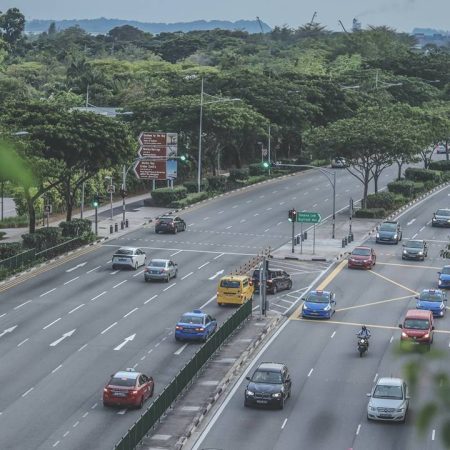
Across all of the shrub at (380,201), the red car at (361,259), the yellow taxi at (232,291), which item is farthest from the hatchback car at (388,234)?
the yellow taxi at (232,291)

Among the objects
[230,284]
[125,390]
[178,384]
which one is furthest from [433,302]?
[125,390]

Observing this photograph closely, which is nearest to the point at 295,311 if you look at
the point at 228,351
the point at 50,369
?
the point at 228,351

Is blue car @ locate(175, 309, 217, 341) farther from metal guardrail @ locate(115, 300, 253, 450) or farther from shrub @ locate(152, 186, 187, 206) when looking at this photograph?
shrub @ locate(152, 186, 187, 206)

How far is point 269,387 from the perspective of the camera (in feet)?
140

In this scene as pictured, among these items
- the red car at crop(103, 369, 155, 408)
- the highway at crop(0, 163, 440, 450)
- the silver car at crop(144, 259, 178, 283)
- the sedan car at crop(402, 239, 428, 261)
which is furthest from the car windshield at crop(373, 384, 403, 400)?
the sedan car at crop(402, 239, 428, 261)

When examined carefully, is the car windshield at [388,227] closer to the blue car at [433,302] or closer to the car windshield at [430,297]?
the blue car at [433,302]

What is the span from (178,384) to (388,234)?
155ft

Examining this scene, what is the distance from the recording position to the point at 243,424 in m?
40.4

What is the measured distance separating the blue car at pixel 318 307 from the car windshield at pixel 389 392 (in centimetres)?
1856

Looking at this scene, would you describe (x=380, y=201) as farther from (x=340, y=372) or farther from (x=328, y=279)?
(x=340, y=372)

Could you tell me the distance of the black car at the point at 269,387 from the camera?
139ft

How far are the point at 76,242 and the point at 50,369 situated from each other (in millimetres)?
33287

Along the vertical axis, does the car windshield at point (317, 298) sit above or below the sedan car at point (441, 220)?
below

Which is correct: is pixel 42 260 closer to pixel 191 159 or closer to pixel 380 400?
pixel 380 400
